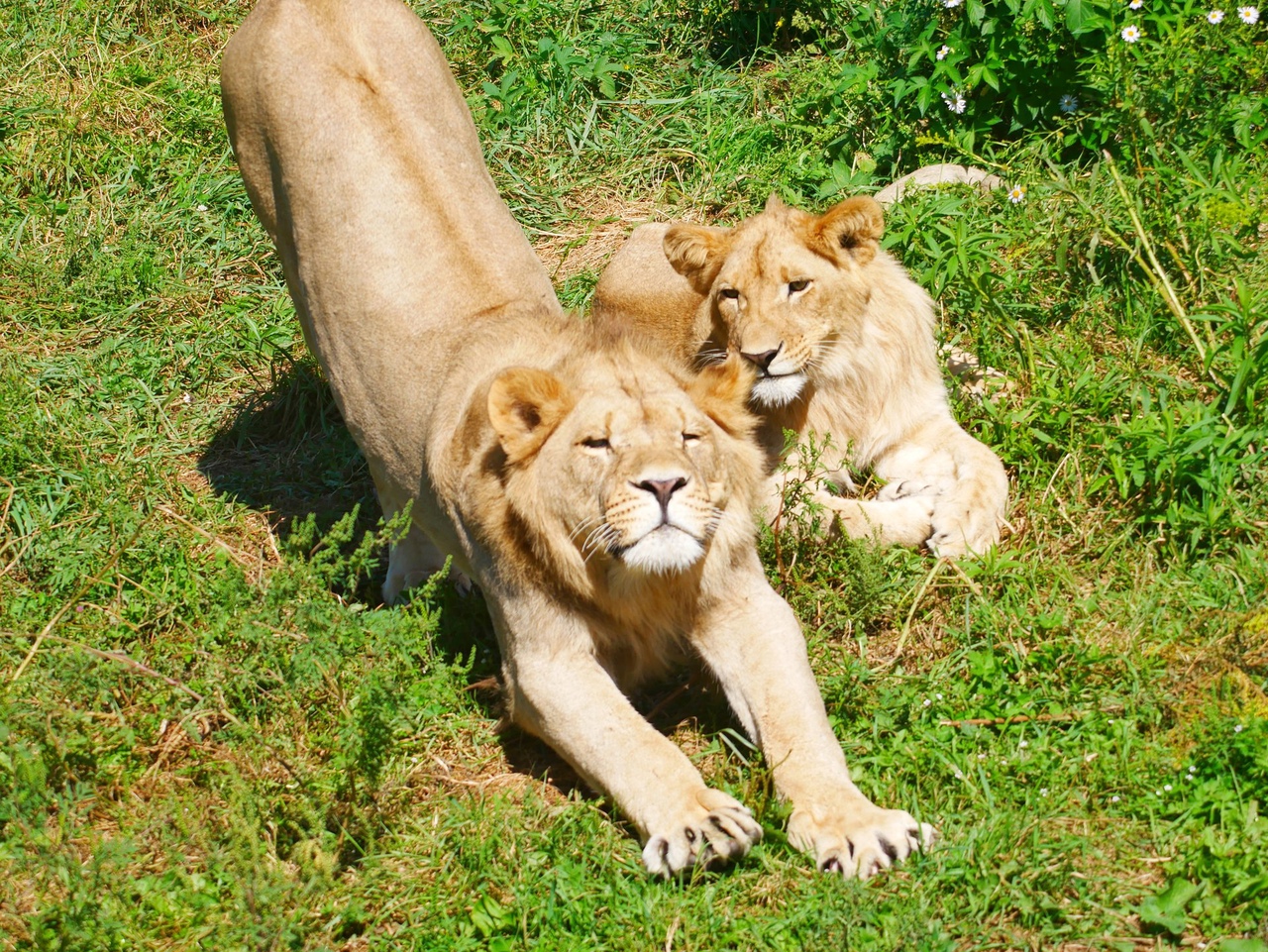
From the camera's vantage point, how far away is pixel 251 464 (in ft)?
20.3

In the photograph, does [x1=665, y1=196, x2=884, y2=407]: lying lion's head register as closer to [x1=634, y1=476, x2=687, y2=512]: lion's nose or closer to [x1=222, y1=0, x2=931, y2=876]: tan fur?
[x1=222, y1=0, x2=931, y2=876]: tan fur

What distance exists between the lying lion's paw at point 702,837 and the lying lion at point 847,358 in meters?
1.39

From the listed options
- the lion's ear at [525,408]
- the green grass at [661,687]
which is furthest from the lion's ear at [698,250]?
the lion's ear at [525,408]

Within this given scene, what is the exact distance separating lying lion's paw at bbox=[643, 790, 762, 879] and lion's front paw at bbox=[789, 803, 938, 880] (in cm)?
14

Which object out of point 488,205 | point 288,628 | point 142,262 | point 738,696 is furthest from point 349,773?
point 142,262

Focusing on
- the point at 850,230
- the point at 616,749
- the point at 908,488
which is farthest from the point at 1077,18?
the point at 616,749

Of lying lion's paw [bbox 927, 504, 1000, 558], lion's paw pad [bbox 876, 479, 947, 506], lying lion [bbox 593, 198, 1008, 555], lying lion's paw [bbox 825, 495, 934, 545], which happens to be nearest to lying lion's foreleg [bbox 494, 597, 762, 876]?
lying lion [bbox 593, 198, 1008, 555]

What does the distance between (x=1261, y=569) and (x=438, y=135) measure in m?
3.06

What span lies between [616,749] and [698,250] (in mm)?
2221

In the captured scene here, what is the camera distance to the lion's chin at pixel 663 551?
372 cm

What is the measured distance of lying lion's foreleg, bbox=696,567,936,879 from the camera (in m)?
3.60

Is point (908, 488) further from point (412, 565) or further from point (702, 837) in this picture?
point (702, 837)

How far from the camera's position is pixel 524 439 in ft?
13.2

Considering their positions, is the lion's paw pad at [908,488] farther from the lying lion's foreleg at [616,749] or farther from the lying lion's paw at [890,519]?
the lying lion's foreleg at [616,749]
